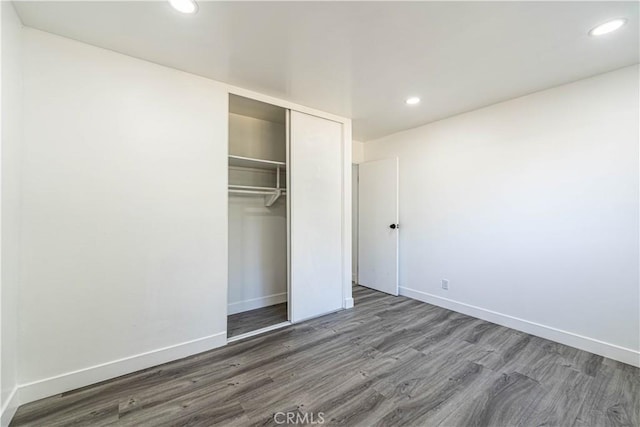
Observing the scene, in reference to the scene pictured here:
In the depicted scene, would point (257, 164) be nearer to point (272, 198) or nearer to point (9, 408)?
point (272, 198)

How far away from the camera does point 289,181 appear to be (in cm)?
303

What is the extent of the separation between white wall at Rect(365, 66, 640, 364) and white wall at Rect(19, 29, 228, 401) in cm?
279

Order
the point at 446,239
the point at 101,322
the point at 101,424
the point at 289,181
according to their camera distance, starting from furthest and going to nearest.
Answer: the point at 446,239, the point at 289,181, the point at 101,322, the point at 101,424

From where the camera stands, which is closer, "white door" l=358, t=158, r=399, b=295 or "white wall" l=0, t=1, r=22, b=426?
"white wall" l=0, t=1, r=22, b=426

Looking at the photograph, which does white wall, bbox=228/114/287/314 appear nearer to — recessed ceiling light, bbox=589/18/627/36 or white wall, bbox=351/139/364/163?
white wall, bbox=351/139/364/163

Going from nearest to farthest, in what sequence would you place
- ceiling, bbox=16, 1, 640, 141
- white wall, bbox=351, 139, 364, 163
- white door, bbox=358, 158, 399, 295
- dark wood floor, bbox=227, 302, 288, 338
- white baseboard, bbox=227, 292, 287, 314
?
ceiling, bbox=16, 1, 640, 141 < dark wood floor, bbox=227, 302, 288, 338 < white baseboard, bbox=227, 292, 287, 314 < white door, bbox=358, 158, 399, 295 < white wall, bbox=351, 139, 364, 163

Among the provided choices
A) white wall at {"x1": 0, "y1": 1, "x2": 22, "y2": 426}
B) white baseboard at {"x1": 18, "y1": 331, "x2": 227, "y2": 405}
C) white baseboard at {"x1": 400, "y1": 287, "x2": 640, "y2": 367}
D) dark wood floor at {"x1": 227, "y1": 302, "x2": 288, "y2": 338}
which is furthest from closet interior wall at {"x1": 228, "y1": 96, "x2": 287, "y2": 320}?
white baseboard at {"x1": 400, "y1": 287, "x2": 640, "y2": 367}

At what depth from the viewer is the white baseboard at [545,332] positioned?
7.30 feet

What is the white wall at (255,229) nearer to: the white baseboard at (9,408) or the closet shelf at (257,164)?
the closet shelf at (257,164)

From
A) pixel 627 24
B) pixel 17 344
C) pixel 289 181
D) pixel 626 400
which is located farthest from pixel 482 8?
pixel 17 344

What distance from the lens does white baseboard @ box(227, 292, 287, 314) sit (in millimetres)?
3326

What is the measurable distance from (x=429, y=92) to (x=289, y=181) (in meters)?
1.76

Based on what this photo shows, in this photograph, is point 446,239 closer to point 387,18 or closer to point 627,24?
point 627,24

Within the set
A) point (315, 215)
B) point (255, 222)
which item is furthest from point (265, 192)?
point (315, 215)
